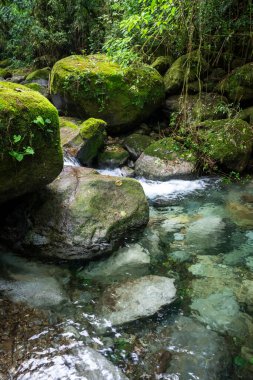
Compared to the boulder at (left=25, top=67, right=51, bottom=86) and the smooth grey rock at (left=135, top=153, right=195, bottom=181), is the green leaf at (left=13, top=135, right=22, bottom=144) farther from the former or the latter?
the boulder at (left=25, top=67, right=51, bottom=86)

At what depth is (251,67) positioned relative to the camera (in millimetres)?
9133

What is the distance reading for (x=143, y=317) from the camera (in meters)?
3.32

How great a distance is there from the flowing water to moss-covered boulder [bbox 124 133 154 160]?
11.8 ft

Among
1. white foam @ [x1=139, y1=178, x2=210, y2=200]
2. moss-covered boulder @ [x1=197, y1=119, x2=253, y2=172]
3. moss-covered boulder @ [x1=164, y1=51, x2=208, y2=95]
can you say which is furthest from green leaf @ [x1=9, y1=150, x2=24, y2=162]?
moss-covered boulder @ [x1=164, y1=51, x2=208, y2=95]

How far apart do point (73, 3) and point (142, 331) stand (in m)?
13.4

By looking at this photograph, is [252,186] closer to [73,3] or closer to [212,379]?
[212,379]

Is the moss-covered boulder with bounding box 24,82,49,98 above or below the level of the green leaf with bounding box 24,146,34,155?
below

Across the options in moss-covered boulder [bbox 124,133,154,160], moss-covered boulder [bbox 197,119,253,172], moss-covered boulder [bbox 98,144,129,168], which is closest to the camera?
moss-covered boulder [bbox 197,119,253,172]

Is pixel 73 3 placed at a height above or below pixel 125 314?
above

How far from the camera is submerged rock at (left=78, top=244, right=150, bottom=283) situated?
13.2 ft

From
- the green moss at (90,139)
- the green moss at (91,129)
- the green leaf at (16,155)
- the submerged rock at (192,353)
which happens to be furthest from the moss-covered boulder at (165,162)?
the submerged rock at (192,353)

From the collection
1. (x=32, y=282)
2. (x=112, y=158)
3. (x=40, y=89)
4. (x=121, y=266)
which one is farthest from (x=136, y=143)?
(x=32, y=282)

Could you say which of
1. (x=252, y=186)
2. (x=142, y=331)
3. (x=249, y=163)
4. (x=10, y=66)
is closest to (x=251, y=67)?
(x=249, y=163)

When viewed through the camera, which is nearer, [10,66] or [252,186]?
[252,186]
